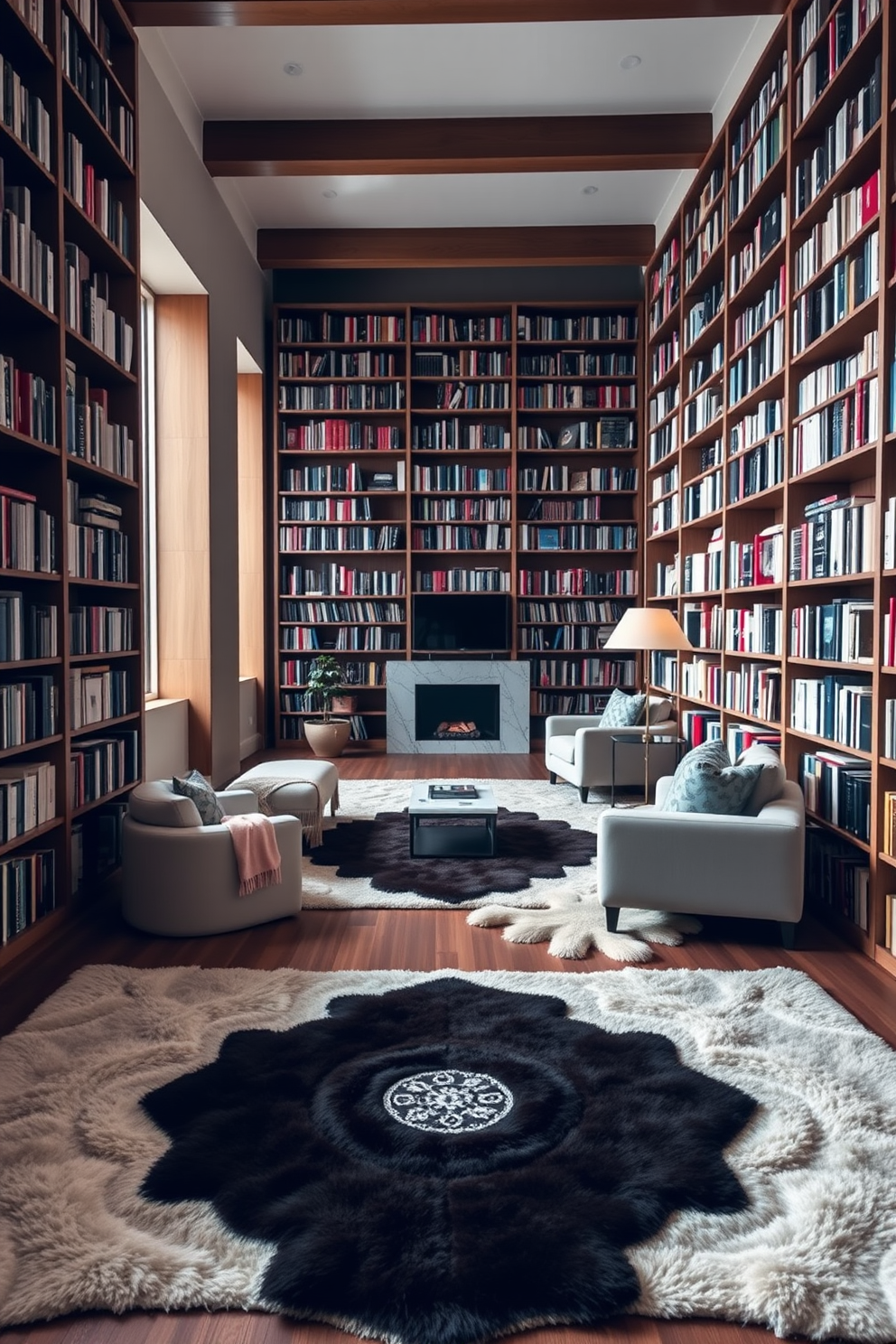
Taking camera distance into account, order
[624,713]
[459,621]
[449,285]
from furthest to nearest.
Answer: [449,285], [459,621], [624,713]

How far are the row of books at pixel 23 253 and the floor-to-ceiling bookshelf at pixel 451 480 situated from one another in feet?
16.9

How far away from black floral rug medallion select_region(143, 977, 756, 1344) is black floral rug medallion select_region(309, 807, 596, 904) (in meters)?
1.39

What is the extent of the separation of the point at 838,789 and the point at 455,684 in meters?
5.07

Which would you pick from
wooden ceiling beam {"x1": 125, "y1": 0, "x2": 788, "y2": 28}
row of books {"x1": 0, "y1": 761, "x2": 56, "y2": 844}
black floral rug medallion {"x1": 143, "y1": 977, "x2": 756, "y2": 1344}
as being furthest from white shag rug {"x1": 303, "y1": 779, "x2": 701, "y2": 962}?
wooden ceiling beam {"x1": 125, "y1": 0, "x2": 788, "y2": 28}

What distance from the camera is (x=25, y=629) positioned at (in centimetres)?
347

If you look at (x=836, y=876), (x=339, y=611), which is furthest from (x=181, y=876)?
(x=339, y=611)

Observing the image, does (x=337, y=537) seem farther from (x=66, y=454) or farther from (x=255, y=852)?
(x=255, y=852)

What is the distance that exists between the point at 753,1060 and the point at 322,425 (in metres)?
7.29

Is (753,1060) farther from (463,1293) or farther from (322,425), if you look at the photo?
(322,425)

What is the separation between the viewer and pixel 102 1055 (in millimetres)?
2574

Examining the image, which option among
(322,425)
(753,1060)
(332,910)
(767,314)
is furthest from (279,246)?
(753,1060)

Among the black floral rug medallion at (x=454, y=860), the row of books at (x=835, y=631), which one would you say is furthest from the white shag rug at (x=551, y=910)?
the row of books at (x=835, y=631)

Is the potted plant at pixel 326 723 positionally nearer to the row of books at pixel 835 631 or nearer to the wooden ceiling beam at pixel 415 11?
the row of books at pixel 835 631

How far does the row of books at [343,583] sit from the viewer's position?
8750 millimetres
